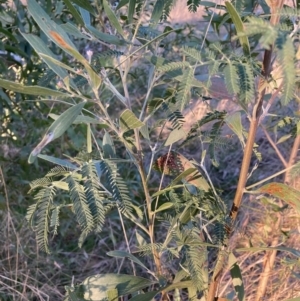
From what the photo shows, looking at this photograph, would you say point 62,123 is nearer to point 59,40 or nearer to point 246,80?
point 59,40

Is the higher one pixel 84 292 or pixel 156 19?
pixel 156 19

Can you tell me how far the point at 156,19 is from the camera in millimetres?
752

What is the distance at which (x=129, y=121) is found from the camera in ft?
2.34

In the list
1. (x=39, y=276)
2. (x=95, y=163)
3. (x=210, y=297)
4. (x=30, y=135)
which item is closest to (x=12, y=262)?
(x=39, y=276)

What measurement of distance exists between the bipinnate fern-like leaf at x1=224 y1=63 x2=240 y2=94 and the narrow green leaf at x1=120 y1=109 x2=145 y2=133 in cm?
17

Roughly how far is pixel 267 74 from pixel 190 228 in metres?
0.29

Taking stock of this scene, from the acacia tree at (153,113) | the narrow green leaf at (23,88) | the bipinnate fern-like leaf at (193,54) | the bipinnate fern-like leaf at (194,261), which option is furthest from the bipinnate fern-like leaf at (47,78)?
the bipinnate fern-like leaf at (194,261)

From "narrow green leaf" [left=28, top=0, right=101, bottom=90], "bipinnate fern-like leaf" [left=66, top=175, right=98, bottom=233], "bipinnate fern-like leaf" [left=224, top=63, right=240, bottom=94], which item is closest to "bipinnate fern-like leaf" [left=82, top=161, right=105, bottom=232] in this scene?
"bipinnate fern-like leaf" [left=66, top=175, right=98, bottom=233]

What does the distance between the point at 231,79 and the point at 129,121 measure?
199 mm

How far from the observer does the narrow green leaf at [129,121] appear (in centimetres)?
70

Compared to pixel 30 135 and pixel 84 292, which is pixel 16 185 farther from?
pixel 84 292

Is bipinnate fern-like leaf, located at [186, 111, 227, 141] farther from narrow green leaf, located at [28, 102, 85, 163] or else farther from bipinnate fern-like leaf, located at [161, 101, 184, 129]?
narrow green leaf, located at [28, 102, 85, 163]

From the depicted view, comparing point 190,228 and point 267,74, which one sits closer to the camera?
point 267,74

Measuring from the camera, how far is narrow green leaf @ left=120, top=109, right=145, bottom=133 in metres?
0.70
